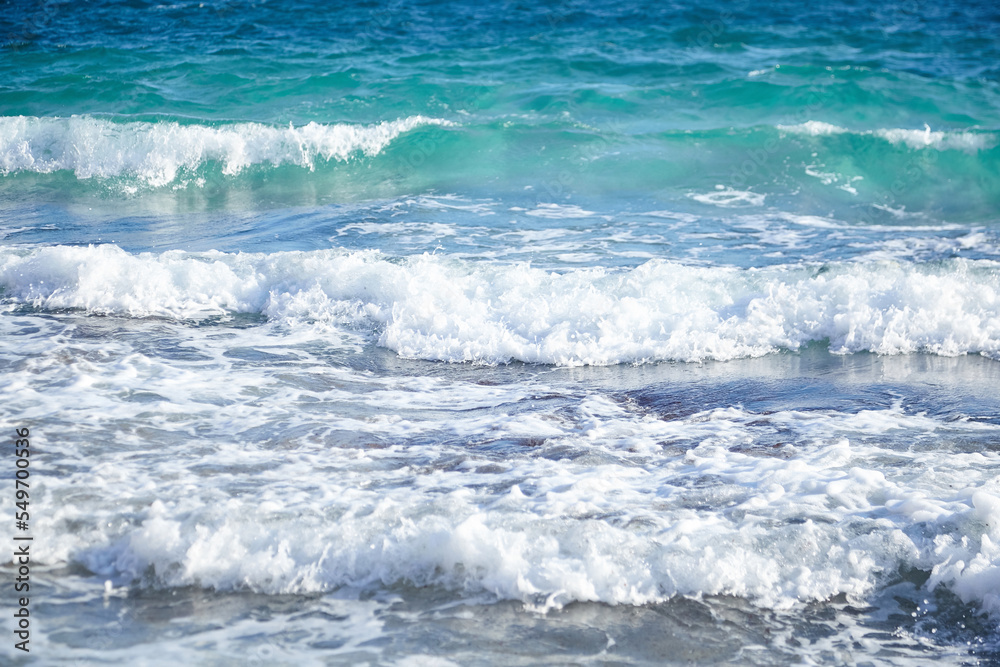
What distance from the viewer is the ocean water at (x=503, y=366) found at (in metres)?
3.31

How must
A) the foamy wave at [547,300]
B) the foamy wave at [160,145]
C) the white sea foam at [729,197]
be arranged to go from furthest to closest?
the foamy wave at [160,145], the white sea foam at [729,197], the foamy wave at [547,300]

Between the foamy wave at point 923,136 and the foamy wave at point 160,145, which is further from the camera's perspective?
the foamy wave at point 923,136

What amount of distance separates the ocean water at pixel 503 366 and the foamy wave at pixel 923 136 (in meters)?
0.07

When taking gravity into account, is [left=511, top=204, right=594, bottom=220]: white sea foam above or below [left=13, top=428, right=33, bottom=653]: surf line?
above

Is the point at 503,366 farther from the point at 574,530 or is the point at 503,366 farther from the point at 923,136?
the point at 923,136

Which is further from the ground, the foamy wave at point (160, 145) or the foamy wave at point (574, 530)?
the foamy wave at point (160, 145)

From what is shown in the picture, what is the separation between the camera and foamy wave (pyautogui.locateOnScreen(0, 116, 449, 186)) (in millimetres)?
12125

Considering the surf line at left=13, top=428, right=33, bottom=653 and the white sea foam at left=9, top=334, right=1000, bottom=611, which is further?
the white sea foam at left=9, top=334, right=1000, bottom=611

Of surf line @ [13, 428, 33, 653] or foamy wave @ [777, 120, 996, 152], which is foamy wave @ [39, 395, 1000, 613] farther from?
foamy wave @ [777, 120, 996, 152]

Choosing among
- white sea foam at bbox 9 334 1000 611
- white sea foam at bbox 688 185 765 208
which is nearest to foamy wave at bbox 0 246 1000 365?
white sea foam at bbox 9 334 1000 611

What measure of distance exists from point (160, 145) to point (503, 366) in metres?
8.96

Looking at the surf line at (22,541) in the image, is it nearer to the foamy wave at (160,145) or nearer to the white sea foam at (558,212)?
the white sea foam at (558,212)

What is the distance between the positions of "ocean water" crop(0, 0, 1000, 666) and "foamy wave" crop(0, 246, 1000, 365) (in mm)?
35

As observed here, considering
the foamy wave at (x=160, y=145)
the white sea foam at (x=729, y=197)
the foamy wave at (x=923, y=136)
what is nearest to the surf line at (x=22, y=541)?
the foamy wave at (x=160, y=145)
